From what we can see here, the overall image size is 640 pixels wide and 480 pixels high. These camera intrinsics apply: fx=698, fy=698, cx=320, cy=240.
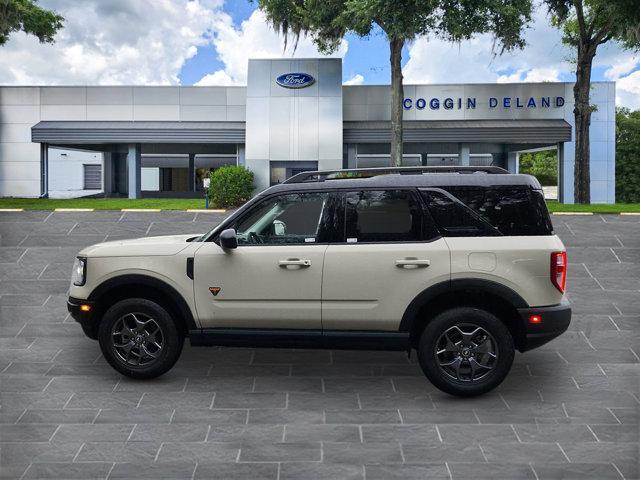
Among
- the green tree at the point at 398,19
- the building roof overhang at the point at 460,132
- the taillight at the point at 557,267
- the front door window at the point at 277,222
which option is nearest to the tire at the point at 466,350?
the taillight at the point at 557,267

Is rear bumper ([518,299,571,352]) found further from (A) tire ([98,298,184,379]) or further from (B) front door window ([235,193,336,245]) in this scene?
(A) tire ([98,298,184,379])

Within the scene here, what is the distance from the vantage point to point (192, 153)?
152 feet

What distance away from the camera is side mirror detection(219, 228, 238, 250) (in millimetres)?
6246

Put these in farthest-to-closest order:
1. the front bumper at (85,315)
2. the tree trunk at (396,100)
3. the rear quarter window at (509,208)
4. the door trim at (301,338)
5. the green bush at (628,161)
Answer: the green bush at (628,161), the tree trunk at (396,100), the front bumper at (85,315), the door trim at (301,338), the rear quarter window at (509,208)

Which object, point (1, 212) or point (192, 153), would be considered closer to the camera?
point (1, 212)

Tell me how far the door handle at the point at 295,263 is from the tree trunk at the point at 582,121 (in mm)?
21963

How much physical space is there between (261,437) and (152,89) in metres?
31.0

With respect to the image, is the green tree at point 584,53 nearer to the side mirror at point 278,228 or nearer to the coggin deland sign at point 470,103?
the coggin deland sign at point 470,103

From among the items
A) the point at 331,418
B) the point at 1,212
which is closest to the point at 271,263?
the point at 331,418

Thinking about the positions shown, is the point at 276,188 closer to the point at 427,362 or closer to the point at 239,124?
the point at 427,362

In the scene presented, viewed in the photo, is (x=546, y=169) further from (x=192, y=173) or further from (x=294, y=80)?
(x=294, y=80)

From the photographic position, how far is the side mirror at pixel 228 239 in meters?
6.25

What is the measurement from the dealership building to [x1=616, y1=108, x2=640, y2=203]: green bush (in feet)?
55.6

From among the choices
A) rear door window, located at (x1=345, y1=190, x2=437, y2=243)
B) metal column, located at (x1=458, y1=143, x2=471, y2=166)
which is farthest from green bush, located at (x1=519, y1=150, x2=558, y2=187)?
rear door window, located at (x1=345, y1=190, x2=437, y2=243)
